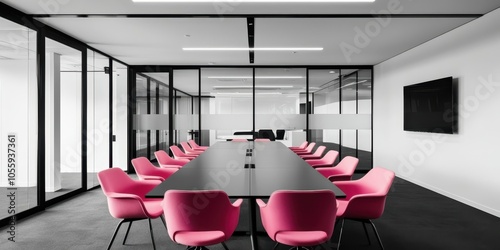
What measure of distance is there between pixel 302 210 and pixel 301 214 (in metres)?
0.03

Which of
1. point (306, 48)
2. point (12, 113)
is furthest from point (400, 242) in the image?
point (12, 113)

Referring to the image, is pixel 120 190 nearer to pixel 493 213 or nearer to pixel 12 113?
pixel 12 113

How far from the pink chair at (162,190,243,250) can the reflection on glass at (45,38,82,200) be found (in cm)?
397

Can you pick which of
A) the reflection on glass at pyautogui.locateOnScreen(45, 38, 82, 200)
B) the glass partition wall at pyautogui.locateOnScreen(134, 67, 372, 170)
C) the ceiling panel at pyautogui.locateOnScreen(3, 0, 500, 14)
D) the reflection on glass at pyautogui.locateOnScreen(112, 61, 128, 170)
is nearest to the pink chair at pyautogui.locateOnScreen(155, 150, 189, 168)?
the reflection on glass at pyautogui.locateOnScreen(45, 38, 82, 200)

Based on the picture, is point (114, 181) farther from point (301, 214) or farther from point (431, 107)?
point (431, 107)

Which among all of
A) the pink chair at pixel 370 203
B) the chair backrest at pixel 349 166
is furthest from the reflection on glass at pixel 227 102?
the pink chair at pixel 370 203

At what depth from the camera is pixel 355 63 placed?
769 centimetres

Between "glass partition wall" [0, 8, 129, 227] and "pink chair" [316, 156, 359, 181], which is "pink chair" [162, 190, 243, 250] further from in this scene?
"glass partition wall" [0, 8, 129, 227]

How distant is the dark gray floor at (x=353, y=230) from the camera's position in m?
3.12

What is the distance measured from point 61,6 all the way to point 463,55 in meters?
5.86

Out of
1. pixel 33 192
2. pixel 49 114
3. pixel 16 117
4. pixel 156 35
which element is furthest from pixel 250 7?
pixel 33 192

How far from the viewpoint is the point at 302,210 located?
6.79 feet

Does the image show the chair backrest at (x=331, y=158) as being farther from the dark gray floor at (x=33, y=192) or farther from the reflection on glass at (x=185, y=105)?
the dark gray floor at (x=33, y=192)

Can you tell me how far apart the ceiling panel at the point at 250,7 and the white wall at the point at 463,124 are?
63cm
